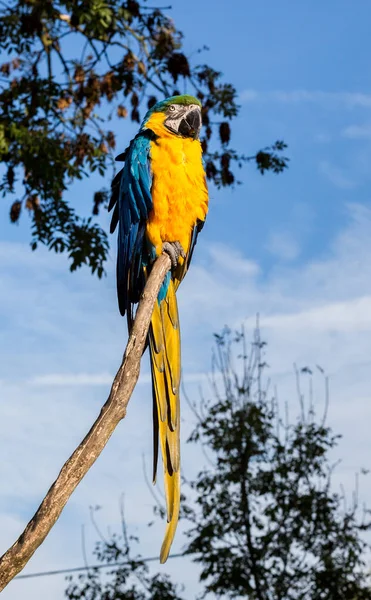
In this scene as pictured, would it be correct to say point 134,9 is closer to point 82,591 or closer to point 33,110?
point 33,110

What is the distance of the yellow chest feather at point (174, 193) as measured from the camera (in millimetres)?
3053

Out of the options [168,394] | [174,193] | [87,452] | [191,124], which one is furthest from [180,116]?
[87,452]

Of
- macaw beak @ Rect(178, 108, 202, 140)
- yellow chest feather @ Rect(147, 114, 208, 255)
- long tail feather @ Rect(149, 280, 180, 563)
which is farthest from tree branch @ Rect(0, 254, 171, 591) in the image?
macaw beak @ Rect(178, 108, 202, 140)

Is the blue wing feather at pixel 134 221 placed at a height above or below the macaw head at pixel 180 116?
below

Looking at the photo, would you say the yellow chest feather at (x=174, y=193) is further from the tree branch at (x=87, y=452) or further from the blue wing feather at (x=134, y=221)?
the tree branch at (x=87, y=452)

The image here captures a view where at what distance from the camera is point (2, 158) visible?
20.8ft

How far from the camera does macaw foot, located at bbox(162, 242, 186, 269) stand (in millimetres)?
3023

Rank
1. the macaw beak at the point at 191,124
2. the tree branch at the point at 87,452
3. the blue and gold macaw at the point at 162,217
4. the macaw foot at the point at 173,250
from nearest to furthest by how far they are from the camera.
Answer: the tree branch at the point at 87,452
the blue and gold macaw at the point at 162,217
the macaw foot at the point at 173,250
the macaw beak at the point at 191,124

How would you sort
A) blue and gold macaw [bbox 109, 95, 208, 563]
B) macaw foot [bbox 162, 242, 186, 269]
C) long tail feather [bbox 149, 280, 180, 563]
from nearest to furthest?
1. long tail feather [bbox 149, 280, 180, 563]
2. blue and gold macaw [bbox 109, 95, 208, 563]
3. macaw foot [bbox 162, 242, 186, 269]

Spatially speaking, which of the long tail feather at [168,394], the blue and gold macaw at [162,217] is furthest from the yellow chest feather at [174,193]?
the long tail feather at [168,394]

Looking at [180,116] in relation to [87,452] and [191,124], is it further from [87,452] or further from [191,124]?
[87,452]

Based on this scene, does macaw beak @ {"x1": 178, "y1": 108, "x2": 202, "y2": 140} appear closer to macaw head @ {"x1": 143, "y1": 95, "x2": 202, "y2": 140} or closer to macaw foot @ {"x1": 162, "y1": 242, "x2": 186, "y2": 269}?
macaw head @ {"x1": 143, "y1": 95, "x2": 202, "y2": 140}

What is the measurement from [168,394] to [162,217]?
0.67 metres

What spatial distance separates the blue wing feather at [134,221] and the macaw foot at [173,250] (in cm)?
7
